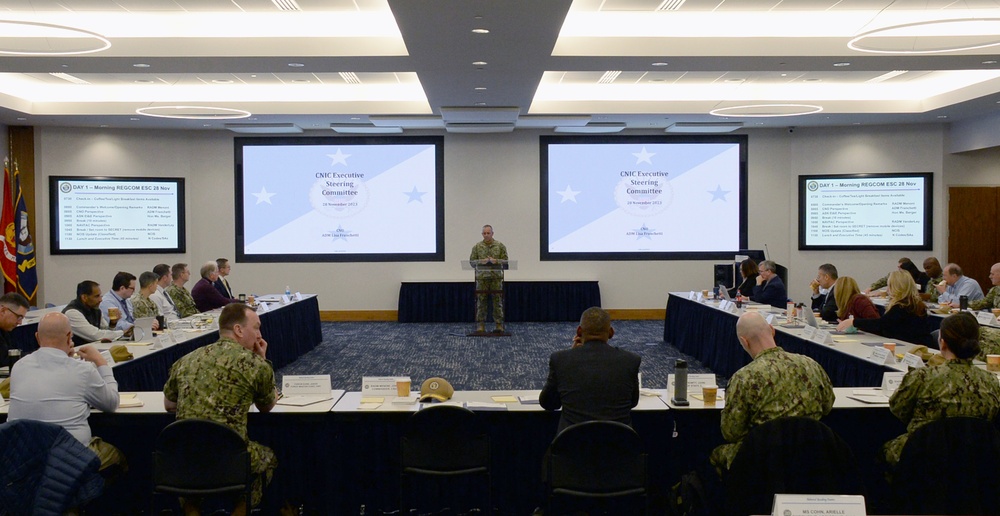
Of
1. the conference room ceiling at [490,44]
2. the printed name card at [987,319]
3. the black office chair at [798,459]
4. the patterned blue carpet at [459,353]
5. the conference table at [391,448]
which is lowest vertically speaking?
the patterned blue carpet at [459,353]

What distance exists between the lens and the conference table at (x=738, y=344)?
5215mm

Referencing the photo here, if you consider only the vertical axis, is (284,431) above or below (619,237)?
below

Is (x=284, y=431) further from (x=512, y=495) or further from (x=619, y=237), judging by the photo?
(x=619, y=237)

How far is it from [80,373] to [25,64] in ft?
16.9

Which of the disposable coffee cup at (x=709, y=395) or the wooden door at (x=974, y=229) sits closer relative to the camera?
the disposable coffee cup at (x=709, y=395)

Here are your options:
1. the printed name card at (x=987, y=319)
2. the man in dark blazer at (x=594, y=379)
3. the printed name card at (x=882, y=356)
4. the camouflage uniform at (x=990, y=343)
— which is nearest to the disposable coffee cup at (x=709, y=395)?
the man in dark blazer at (x=594, y=379)

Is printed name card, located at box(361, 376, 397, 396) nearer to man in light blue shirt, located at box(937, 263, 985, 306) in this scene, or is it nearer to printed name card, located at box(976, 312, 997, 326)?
printed name card, located at box(976, 312, 997, 326)

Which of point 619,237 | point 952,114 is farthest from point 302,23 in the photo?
point 952,114

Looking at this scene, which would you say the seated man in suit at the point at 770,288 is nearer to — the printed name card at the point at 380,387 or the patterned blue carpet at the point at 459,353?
the patterned blue carpet at the point at 459,353

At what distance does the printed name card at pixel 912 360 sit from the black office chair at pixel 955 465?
5.36 ft

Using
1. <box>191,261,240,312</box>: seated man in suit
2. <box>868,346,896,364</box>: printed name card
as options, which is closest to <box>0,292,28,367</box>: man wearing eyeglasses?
<box>191,261,240,312</box>: seated man in suit

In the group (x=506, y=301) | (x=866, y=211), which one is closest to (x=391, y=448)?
(x=506, y=301)

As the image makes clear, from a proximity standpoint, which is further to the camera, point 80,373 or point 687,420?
point 687,420

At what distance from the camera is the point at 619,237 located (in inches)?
496
